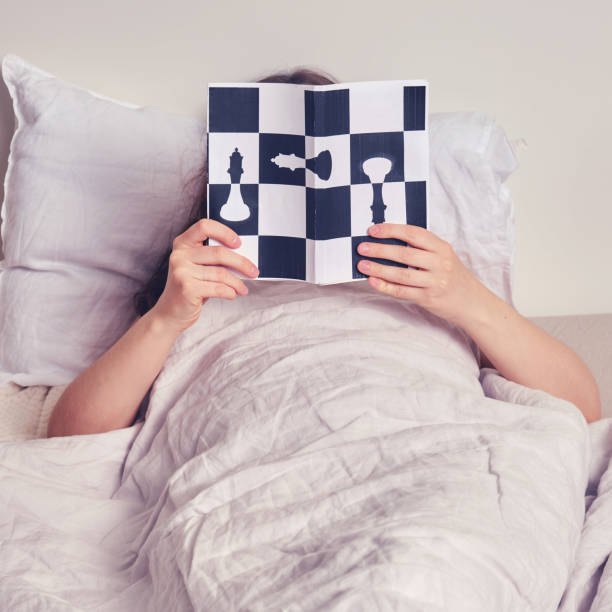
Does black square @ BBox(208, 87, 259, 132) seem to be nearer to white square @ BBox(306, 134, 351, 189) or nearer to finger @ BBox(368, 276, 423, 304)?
white square @ BBox(306, 134, 351, 189)

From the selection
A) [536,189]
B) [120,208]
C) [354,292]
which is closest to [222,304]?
[354,292]

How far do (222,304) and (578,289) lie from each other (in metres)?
0.82

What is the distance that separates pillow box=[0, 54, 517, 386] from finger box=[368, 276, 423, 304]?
0.35 metres

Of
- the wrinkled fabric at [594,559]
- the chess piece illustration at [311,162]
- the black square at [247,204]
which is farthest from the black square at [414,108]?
the wrinkled fabric at [594,559]

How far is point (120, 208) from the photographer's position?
1.37 metres

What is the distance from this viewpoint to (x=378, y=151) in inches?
38.7

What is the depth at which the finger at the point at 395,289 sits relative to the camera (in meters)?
0.98

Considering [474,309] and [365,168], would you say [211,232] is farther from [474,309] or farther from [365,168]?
[474,309]

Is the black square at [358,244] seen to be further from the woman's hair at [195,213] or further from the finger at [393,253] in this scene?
the woman's hair at [195,213]

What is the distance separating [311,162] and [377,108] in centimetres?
11

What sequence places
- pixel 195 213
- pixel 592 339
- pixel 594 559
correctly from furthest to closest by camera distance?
pixel 592 339, pixel 195 213, pixel 594 559

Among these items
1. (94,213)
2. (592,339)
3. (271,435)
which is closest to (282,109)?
(271,435)

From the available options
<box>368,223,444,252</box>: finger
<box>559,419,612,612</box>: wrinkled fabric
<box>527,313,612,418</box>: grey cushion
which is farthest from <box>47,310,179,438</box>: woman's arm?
<box>527,313,612,418</box>: grey cushion

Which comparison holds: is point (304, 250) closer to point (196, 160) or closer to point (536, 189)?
point (196, 160)
